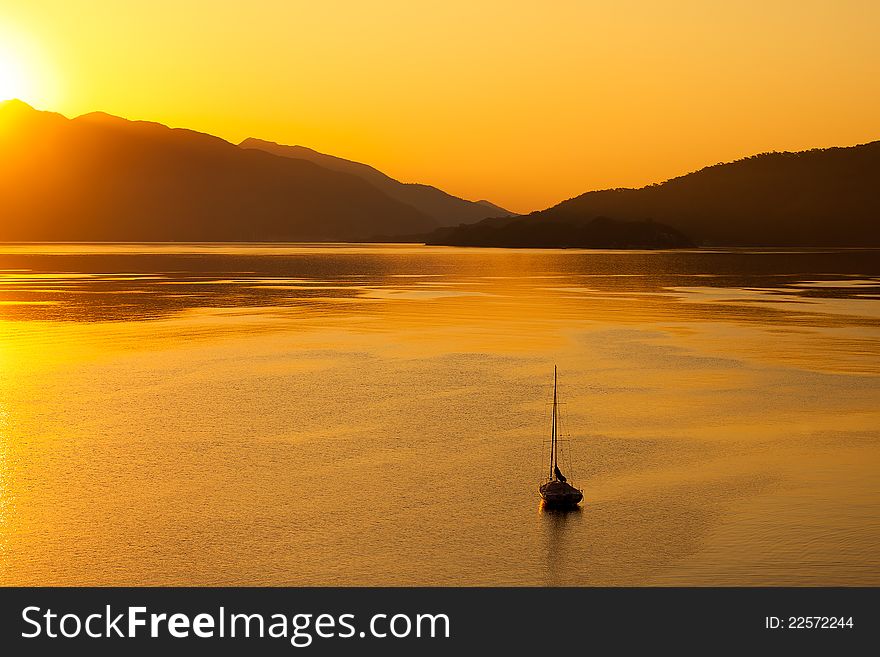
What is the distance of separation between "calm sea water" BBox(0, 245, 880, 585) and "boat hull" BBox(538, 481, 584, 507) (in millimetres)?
358

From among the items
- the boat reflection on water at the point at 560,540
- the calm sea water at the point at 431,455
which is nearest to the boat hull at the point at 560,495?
the boat reflection on water at the point at 560,540

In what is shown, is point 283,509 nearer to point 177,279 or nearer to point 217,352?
point 217,352

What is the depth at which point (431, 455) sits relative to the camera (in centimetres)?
2634

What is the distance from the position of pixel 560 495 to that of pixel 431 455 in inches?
220

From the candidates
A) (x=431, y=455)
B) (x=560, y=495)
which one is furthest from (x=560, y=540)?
(x=431, y=455)

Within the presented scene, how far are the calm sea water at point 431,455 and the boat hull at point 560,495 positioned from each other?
Answer: 1.18ft

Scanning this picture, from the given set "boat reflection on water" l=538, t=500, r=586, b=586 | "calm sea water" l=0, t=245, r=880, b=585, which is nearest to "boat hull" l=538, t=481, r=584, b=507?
"boat reflection on water" l=538, t=500, r=586, b=586

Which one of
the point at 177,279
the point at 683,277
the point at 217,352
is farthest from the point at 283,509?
the point at 683,277

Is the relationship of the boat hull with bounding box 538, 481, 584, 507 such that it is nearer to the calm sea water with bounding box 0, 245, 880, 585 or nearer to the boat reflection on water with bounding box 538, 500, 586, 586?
the boat reflection on water with bounding box 538, 500, 586, 586

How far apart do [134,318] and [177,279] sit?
58.0m

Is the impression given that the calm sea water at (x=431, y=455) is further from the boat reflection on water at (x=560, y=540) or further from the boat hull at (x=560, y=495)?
the boat hull at (x=560, y=495)

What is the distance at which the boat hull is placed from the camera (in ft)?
70.6

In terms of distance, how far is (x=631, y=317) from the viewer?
221 feet
